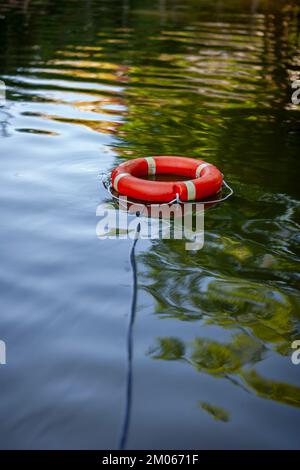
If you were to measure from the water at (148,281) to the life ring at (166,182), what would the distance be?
0.19m

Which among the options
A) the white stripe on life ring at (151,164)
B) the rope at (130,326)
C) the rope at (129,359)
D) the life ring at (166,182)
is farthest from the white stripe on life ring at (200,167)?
the rope at (129,359)

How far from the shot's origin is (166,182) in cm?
443

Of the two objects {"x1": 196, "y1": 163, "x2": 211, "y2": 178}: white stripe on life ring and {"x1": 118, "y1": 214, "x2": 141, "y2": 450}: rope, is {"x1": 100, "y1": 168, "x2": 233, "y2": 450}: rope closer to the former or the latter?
{"x1": 118, "y1": 214, "x2": 141, "y2": 450}: rope

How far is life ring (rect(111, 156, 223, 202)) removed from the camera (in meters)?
4.36

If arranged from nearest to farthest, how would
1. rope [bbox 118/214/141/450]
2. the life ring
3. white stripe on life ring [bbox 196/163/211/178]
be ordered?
1. rope [bbox 118/214/141/450]
2. the life ring
3. white stripe on life ring [bbox 196/163/211/178]

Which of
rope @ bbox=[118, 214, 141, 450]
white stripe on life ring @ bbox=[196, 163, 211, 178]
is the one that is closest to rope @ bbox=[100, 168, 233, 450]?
rope @ bbox=[118, 214, 141, 450]

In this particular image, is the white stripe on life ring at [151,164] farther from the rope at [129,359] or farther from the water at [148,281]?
the rope at [129,359]

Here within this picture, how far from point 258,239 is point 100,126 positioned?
3.01 meters

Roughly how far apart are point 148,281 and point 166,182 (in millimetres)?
1207

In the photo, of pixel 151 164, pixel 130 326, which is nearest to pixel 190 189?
pixel 151 164

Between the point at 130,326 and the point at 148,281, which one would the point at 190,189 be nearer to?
the point at 148,281

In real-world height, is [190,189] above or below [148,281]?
above

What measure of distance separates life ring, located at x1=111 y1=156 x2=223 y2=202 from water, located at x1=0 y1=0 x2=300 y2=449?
0.61ft
